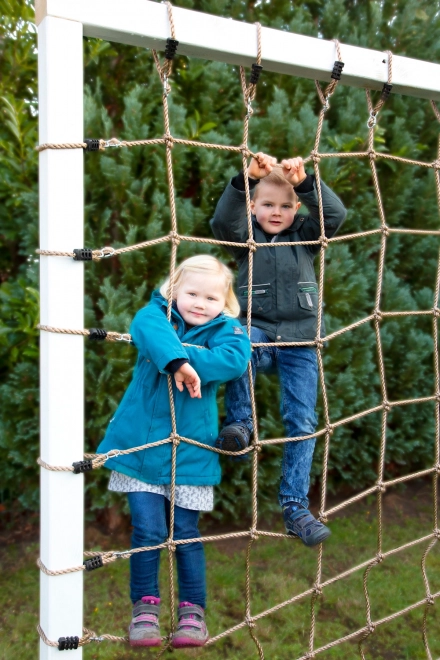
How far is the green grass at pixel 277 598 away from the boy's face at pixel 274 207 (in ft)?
5.31

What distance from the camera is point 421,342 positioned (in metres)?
3.25

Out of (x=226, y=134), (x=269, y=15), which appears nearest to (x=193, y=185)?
(x=226, y=134)

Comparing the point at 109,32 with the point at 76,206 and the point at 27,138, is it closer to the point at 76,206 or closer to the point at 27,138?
the point at 76,206

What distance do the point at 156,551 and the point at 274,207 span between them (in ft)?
3.27

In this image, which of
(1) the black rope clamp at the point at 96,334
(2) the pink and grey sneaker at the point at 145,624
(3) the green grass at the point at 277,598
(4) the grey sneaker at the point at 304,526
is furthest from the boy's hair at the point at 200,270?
(3) the green grass at the point at 277,598

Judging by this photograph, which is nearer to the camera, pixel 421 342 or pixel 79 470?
pixel 79 470

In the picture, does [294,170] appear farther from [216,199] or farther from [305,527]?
[216,199]

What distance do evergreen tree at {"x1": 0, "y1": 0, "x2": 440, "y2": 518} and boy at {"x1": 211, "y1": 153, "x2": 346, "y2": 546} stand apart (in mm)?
921

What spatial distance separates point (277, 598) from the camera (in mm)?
2721

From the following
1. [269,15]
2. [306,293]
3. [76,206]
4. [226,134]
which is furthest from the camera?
[269,15]

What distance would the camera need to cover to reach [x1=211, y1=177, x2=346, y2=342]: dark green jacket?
1845 mm

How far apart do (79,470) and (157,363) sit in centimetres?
30

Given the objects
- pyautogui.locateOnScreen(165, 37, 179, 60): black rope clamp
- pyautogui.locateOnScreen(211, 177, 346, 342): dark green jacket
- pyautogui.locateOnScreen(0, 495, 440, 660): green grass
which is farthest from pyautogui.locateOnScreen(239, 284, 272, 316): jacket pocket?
pyautogui.locateOnScreen(0, 495, 440, 660): green grass

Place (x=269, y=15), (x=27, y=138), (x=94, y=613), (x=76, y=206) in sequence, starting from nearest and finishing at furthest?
(x=76, y=206), (x=94, y=613), (x=27, y=138), (x=269, y=15)
